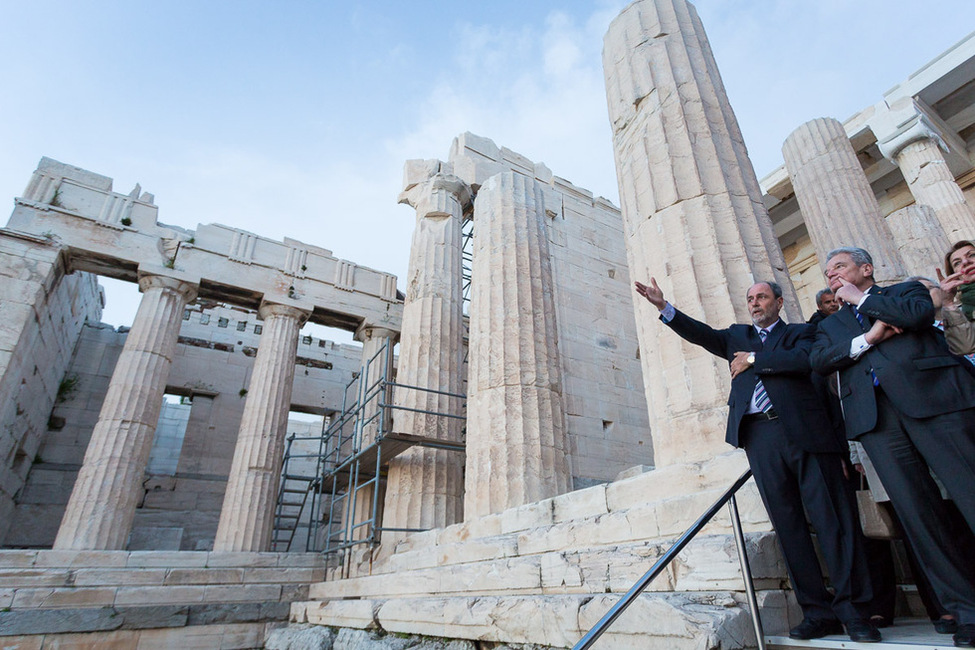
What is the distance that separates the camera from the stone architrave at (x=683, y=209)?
4672 millimetres

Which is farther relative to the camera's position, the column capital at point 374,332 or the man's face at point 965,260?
the column capital at point 374,332

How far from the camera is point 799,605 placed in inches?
108

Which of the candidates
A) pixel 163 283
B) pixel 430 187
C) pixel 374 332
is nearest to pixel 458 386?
pixel 430 187

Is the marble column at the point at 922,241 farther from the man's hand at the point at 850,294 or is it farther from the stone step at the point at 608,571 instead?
the stone step at the point at 608,571

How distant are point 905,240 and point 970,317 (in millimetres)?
11882

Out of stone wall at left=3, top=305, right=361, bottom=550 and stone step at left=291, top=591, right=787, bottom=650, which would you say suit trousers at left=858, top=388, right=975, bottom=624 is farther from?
stone wall at left=3, top=305, right=361, bottom=550

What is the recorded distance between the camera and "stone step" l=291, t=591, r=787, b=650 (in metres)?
2.48

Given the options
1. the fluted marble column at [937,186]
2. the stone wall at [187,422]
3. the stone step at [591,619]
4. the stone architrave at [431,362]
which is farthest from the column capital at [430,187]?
the fluted marble column at [937,186]

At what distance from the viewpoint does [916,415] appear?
2434 mm

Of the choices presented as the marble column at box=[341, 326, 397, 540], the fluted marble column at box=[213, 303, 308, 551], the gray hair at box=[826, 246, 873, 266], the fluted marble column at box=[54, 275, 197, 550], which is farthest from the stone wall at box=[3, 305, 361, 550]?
the gray hair at box=[826, 246, 873, 266]

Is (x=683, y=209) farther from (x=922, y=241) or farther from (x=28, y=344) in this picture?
(x=28, y=344)

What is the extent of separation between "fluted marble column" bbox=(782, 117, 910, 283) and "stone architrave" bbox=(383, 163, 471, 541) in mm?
7341

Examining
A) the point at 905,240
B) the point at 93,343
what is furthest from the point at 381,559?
the point at 93,343

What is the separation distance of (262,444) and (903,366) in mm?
12722
